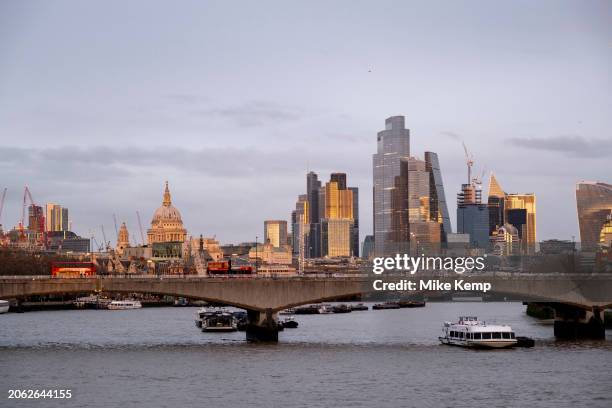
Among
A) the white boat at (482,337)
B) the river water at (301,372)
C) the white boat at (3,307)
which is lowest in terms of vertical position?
the river water at (301,372)

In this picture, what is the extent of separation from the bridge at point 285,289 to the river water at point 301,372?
14.1ft

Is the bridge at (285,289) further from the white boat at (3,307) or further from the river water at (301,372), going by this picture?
the white boat at (3,307)

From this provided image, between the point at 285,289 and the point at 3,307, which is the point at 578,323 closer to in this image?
the point at 285,289

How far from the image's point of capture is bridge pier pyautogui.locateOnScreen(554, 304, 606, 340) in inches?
4569

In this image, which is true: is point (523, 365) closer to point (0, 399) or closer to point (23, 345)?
point (0, 399)

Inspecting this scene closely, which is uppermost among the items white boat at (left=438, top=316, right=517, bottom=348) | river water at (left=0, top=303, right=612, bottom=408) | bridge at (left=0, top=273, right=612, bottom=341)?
bridge at (left=0, top=273, right=612, bottom=341)

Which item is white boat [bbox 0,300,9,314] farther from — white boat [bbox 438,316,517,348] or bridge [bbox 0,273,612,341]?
white boat [bbox 438,316,517,348]

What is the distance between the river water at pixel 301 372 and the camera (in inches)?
2731

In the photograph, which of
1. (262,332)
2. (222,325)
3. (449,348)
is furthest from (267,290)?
(222,325)

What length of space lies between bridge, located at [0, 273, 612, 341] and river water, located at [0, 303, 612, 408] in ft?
14.1

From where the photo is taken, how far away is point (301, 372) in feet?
271

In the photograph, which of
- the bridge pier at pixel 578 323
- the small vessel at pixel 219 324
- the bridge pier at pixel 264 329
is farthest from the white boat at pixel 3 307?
the bridge pier at pixel 578 323

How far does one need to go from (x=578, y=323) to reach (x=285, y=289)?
33.7 meters

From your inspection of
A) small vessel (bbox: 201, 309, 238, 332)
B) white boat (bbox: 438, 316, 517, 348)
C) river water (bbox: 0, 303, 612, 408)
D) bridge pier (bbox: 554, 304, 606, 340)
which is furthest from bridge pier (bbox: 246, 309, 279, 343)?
bridge pier (bbox: 554, 304, 606, 340)
